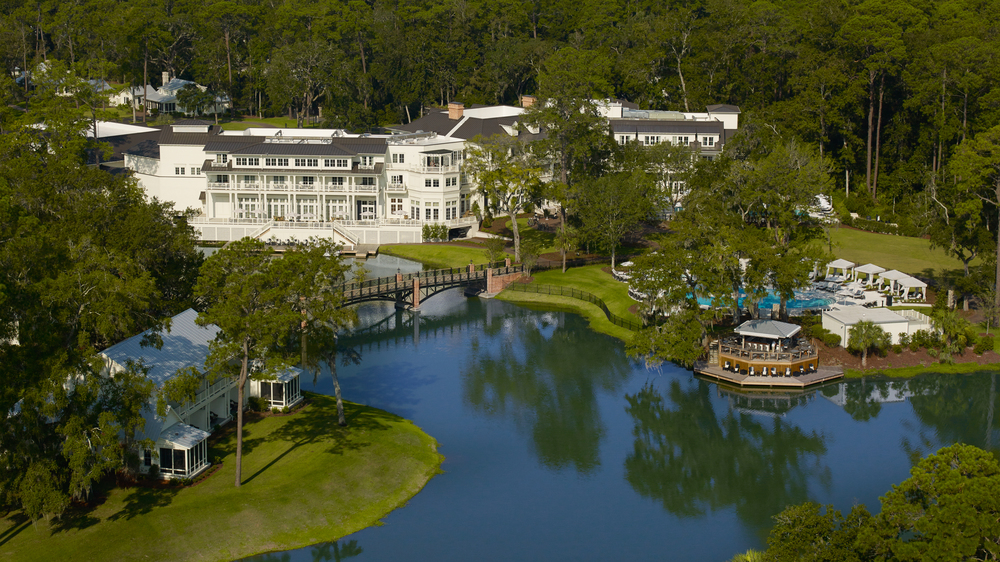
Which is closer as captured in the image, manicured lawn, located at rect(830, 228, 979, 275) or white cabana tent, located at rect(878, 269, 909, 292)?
white cabana tent, located at rect(878, 269, 909, 292)

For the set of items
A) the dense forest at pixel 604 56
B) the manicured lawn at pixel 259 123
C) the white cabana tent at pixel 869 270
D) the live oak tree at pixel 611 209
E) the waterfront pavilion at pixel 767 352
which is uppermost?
the dense forest at pixel 604 56

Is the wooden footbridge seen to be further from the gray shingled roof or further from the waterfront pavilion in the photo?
the waterfront pavilion

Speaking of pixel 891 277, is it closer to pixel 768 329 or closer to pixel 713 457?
pixel 768 329

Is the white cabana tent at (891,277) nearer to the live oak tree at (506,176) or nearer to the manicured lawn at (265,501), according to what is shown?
the live oak tree at (506,176)

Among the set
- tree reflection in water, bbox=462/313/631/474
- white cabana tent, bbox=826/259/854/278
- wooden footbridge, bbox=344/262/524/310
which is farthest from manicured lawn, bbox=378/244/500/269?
white cabana tent, bbox=826/259/854/278

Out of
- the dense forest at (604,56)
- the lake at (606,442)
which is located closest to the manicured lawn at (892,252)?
the dense forest at (604,56)

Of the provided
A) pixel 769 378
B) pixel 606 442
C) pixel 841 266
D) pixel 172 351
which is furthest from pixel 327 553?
pixel 841 266
